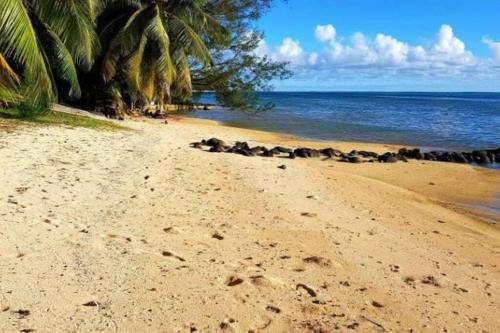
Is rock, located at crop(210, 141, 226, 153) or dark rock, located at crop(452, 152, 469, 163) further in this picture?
dark rock, located at crop(452, 152, 469, 163)

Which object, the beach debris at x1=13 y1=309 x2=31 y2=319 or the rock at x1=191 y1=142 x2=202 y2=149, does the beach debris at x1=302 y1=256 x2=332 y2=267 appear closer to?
the beach debris at x1=13 y1=309 x2=31 y2=319

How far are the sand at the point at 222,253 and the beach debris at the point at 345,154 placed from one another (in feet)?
13.2

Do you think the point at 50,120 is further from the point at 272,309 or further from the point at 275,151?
the point at 272,309

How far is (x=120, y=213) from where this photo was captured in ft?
22.9

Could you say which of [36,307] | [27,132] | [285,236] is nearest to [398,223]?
[285,236]

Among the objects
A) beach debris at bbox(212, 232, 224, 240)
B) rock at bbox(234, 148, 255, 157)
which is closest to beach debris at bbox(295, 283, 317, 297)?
beach debris at bbox(212, 232, 224, 240)

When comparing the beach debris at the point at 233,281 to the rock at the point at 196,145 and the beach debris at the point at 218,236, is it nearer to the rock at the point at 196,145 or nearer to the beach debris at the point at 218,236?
the beach debris at the point at 218,236

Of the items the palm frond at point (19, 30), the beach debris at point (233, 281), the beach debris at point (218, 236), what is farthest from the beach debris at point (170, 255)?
the palm frond at point (19, 30)

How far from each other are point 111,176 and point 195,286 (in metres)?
4.84

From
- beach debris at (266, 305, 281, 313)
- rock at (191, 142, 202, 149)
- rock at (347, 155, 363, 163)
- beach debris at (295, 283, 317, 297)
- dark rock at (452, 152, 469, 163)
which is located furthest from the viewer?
dark rock at (452, 152, 469, 163)

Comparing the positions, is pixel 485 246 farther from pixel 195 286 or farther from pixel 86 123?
pixel 86 123

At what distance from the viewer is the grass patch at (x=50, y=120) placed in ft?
46.5

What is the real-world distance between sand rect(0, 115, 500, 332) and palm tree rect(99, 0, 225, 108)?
34.8ft

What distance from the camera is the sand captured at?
4.40 meters
